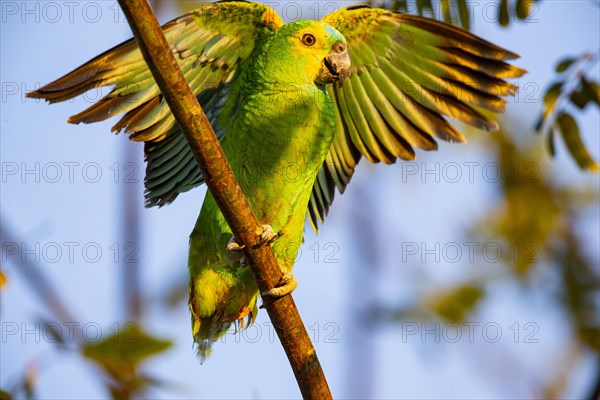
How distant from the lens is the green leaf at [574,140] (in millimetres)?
3203

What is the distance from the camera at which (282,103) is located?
11.4 feet

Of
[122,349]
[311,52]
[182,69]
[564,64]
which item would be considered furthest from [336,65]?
[122,349]

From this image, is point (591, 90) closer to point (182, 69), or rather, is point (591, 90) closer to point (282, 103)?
point (282, 103)

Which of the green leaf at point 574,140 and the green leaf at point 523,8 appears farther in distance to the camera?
the green leaf at point 574,140

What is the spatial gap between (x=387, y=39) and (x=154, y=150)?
4.58 ft

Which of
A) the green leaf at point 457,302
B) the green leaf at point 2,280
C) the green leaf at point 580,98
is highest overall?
the green leaf at point 2,280

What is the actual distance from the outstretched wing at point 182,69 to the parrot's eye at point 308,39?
22 cm

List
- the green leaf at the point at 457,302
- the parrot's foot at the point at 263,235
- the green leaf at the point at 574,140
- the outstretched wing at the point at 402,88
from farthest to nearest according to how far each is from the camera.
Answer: the green leaf at the point at 457,302 < the outstretched wing at the point at 402,88 < the green leaf at the point at 574,140 < the parrot's foot at the point at 263,235

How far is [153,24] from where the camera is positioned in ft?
7.52

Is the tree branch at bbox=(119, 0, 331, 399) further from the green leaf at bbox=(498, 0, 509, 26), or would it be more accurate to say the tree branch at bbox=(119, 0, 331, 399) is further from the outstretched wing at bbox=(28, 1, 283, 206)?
the green leaf at bbox=(498, 0, 509, 26)

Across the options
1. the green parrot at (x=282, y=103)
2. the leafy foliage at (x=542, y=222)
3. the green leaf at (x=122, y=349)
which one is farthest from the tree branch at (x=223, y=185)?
the leafy foliage at (x=542, y=222)

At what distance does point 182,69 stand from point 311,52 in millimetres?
684

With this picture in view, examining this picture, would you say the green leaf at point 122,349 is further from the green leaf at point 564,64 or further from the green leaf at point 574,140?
the green leaf at point 564,64

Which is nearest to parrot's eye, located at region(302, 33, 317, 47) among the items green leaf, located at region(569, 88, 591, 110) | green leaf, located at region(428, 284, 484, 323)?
green leaf, located at region(569, 88, 591, 110)
